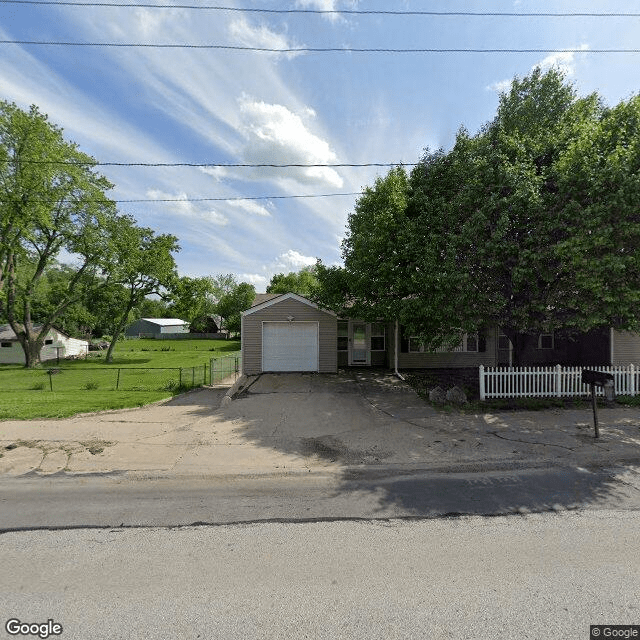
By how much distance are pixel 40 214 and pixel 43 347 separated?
514 inches

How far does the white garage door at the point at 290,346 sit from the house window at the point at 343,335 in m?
2.66

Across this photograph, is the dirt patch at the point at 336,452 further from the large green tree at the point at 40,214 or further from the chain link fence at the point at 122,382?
the large green tree at the point at 40,214

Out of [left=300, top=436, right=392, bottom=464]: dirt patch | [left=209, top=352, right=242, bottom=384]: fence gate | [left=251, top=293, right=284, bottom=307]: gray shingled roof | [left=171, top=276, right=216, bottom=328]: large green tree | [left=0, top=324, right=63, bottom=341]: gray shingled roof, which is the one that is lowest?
[left=300, top=436, right=392, bottom=464]: dirt patch

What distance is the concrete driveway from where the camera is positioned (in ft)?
18.6

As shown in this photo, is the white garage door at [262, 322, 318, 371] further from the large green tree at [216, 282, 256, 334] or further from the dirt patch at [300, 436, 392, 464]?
the large green tree at [216, 282, 256, 334]

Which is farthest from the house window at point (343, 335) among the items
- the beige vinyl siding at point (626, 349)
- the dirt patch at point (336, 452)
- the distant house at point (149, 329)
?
the distant house at point (149, 329)

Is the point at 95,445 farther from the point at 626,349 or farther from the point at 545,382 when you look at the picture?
the point at 626,349

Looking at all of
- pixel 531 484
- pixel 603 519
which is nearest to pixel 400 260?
pixel 531 484

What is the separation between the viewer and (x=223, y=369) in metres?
15.1

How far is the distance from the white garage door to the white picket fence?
23.9ft

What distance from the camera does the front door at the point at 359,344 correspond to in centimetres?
1744

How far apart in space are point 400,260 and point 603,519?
854 cm

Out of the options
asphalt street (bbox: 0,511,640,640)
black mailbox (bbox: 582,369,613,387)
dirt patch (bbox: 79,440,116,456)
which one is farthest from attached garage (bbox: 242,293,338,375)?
asphalt street (bbox: 0,511,640,640)

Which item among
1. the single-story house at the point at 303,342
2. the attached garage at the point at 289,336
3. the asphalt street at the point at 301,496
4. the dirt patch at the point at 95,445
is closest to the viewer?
the asphalt street at the point at 301,496
